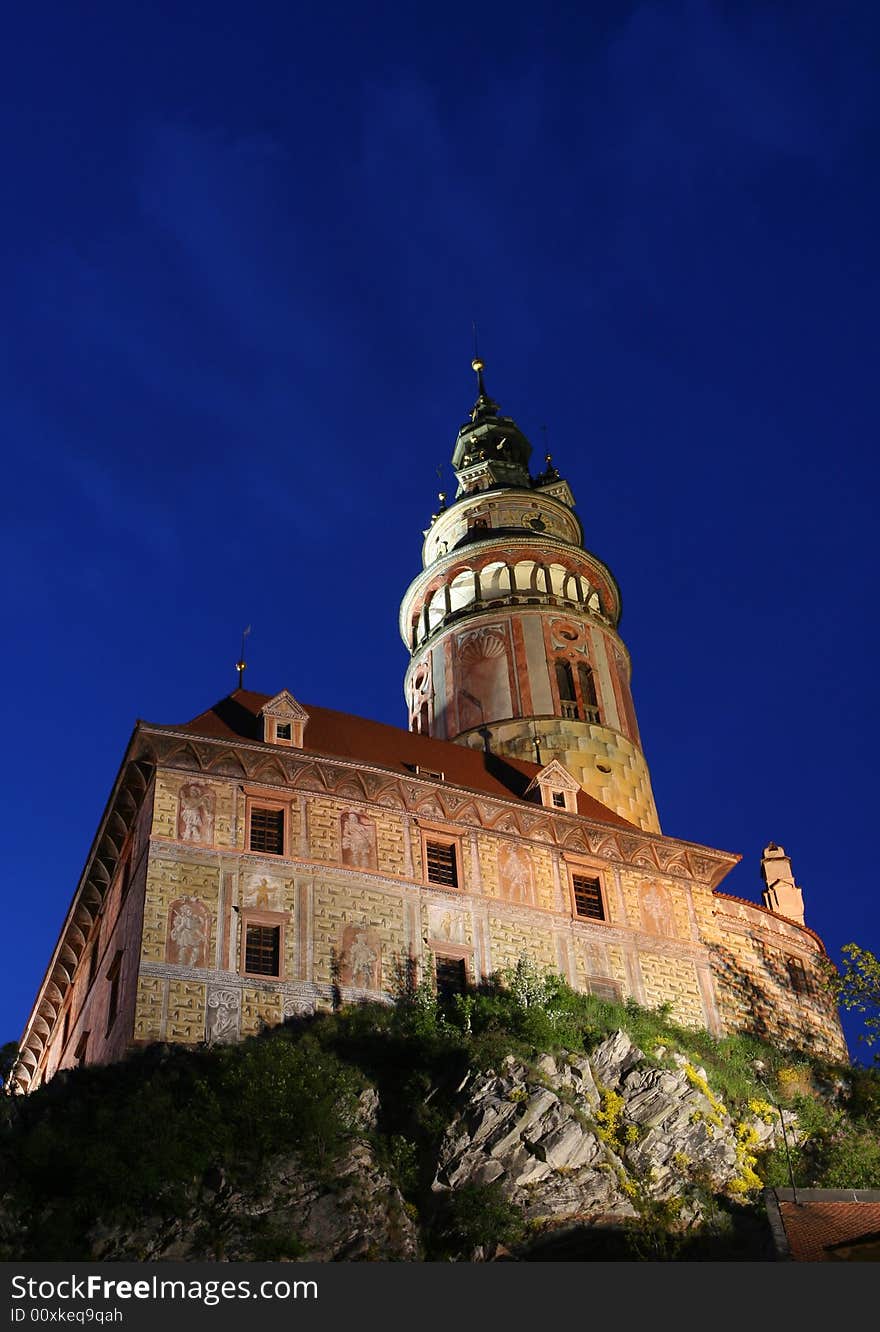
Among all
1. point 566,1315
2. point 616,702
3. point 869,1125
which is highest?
point 616,702

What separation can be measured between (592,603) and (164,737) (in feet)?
79.2

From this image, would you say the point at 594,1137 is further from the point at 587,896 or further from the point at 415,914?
the point at 587,896

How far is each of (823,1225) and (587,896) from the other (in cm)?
1526

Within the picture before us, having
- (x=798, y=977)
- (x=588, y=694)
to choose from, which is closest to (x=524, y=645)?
(x=588, y=694)

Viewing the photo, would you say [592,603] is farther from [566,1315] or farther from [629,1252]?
[566,1315]

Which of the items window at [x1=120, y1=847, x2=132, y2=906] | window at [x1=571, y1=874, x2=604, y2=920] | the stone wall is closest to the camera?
the stone wall

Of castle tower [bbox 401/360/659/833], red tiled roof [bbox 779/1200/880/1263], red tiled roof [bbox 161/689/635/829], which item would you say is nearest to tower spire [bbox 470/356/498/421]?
castle tower [bbox 401/360/659/833]

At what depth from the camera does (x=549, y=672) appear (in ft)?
165

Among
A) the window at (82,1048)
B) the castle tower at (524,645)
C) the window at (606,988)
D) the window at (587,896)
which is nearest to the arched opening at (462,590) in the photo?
the castle tower at (524,645)

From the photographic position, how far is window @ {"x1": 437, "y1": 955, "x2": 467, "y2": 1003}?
3409 cm

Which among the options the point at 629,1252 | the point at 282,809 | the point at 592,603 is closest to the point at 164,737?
the point at 282,809

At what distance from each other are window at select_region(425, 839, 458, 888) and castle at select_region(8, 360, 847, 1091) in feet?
0.23

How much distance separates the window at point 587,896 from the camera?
3772 cm

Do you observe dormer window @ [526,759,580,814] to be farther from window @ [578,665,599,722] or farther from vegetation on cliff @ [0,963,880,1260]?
window @ [578,665,599,722]
